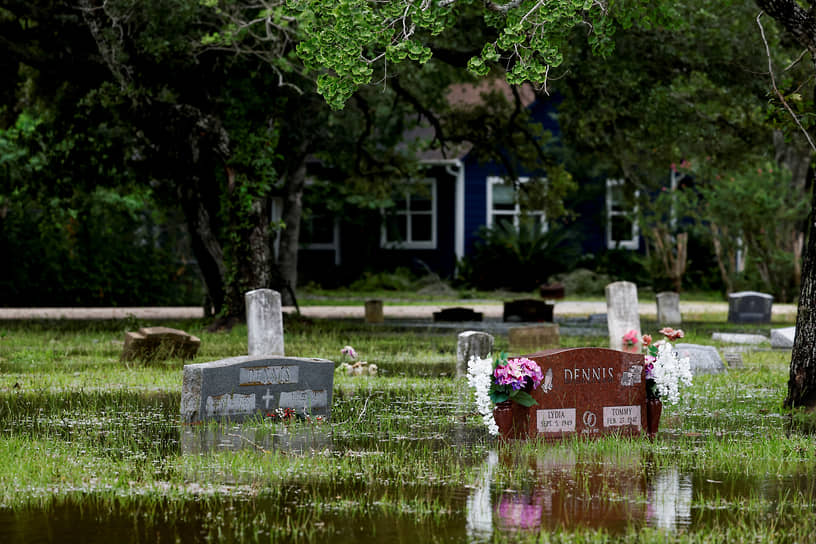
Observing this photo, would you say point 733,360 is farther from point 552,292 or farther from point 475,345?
point 552,292

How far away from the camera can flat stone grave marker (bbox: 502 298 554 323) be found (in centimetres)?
2842

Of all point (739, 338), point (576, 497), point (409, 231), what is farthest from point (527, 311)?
point (576, 497)

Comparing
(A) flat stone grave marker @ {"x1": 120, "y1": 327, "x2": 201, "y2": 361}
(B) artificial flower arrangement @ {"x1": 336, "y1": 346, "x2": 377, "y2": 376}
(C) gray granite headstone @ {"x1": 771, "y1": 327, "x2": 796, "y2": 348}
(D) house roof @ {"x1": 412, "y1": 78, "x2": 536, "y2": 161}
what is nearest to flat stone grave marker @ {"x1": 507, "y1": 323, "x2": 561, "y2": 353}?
(B) artificial flower arrangement @ {"x1": 336, "y1": 346, "x2": 377, "y2": 376}

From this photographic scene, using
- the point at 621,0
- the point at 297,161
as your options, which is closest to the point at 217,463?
the point at 621,0

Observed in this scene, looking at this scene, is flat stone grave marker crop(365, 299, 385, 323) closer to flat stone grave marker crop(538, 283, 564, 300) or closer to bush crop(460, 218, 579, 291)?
flat stone grave marker crop(538, 283, 564, 300)

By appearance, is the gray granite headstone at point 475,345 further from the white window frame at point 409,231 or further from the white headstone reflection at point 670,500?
the white window frame at point 409,231

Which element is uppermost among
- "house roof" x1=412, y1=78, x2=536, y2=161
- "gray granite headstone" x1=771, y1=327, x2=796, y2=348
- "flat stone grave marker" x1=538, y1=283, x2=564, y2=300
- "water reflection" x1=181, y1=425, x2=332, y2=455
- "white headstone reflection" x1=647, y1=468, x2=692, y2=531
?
"house roof" x1=412, y1=78, x2=536, y2=161

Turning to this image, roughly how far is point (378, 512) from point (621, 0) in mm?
9279

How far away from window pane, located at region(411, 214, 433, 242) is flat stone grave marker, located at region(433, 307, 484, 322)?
50.0 feet

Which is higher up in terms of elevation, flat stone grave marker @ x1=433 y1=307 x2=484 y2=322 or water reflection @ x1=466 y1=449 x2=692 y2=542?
flat stone grave marker @ x1=433 y1=307 x2=484 y2=322

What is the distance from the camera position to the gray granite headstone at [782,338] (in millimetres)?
21547

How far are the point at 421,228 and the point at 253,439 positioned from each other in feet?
110

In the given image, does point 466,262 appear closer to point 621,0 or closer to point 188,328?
point 188,328

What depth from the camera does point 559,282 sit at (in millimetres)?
40844
